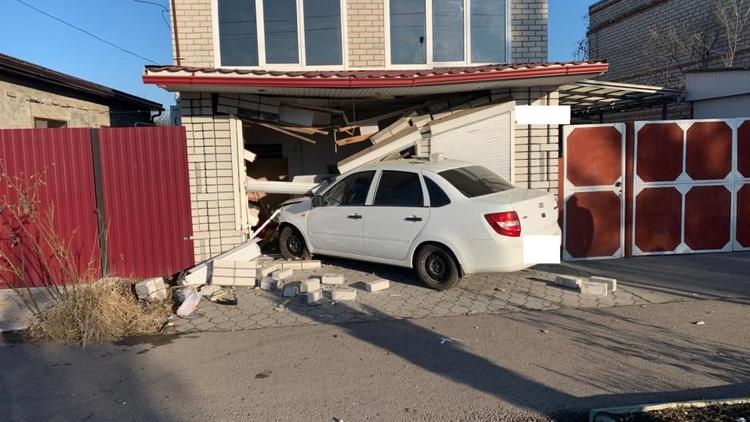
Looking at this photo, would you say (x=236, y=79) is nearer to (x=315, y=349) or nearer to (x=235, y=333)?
(x=235, y=333)

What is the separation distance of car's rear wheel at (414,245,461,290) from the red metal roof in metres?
2.35

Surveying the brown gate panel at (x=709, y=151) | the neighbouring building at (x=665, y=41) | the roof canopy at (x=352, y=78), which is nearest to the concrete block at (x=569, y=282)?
the roof canopy at (x=352, y=78)

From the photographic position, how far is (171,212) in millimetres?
7746

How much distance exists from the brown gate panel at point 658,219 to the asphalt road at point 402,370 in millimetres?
2690

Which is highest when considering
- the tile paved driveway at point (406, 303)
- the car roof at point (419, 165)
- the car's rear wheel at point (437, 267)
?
the car roof at point (419, 165)

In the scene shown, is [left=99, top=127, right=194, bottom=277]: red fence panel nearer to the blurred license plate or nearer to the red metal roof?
the red metal roof

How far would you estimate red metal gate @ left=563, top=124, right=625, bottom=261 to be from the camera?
8117mm

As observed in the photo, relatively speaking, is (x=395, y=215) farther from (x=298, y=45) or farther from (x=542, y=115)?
(x=298, y=45)

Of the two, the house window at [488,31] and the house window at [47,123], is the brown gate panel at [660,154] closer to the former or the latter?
the house window at [488,31]

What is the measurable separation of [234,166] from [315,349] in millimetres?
4147

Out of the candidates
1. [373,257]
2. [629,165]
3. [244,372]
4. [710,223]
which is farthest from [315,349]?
[710,223]

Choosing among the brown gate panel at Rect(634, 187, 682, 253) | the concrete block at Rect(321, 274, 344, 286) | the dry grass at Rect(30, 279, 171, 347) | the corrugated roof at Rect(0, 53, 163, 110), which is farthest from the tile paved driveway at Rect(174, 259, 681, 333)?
the corrugated roof at Rect(0, 53, 163, 110)

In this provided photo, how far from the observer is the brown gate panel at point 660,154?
8.14 meters

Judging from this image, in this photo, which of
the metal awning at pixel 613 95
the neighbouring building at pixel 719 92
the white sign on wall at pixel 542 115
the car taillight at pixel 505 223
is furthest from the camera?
the neighbouring building at pixel 719 92
